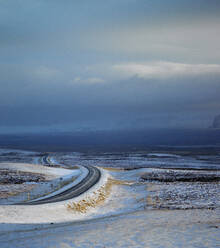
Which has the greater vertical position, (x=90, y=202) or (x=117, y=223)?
(x=117, y=223)

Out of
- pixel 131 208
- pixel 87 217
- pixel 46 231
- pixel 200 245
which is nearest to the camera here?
pixel 200 245

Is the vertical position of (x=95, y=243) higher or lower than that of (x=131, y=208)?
higher

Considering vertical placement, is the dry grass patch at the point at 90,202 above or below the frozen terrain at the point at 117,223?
below

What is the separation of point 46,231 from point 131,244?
7062 mm

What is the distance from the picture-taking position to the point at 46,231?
63.8ft

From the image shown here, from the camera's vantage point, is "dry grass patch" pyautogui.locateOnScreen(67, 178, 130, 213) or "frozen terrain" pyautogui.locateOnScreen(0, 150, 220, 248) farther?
"dry grass patch" pyautogui.locateOnScreen(67, 178, 130, 213)

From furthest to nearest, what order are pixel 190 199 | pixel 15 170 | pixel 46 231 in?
pixel 15 170, pixel 190 199, pixel 46 231

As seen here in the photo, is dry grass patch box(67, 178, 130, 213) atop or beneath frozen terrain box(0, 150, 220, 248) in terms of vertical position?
beneath

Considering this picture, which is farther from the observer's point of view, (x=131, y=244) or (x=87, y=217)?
(x=87, y=217)

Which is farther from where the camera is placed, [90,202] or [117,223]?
[90,202]

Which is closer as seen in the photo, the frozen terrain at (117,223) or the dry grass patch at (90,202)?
the frozen terrain at (117,223)

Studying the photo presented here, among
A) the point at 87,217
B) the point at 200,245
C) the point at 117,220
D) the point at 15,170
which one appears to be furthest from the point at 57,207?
the point at 15,170

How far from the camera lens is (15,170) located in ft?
219

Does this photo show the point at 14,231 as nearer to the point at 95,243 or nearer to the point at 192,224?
the point at 95,243
